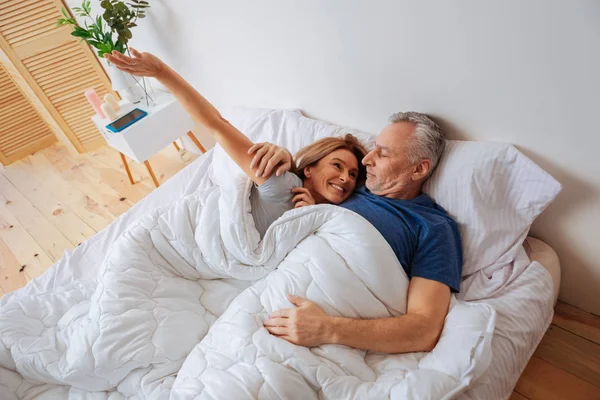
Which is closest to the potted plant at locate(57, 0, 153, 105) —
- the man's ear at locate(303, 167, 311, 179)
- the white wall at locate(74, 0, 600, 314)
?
the white wall at locate(74, 0, 600, 314)

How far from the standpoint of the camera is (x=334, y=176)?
1.29m

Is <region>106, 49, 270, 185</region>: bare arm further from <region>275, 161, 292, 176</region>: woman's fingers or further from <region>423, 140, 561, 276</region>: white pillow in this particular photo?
<region>423, 140, 561, 276</region>: white pillow

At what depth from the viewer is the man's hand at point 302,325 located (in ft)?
3.15

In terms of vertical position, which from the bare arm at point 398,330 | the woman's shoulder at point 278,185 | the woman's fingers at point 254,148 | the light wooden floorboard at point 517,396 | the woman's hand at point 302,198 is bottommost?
the light wooden floorboard at point 517,396

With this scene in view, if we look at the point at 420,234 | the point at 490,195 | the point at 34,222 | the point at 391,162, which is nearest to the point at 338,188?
the point at 391,162

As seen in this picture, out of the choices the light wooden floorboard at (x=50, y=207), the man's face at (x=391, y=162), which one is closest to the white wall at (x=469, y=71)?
the man's face at (x=391, y=162)

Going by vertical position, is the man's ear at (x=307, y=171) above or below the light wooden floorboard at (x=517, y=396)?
above

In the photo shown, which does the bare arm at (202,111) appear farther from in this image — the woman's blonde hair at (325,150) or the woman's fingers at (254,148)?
the woman's blonde hair at (325,150)

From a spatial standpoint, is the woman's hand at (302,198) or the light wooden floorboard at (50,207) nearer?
the woman's hand at (302,198)

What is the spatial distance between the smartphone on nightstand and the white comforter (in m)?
1.00

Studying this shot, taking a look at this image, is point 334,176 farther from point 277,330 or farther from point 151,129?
point 151,129

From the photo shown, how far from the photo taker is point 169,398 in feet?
3.18

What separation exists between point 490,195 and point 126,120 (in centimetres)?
188

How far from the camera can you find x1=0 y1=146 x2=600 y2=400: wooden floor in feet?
4.18
